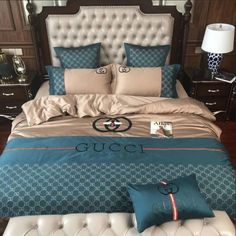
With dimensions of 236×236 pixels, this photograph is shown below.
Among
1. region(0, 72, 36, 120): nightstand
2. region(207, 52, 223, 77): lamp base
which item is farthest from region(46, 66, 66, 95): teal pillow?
region(207, 52, 223, 77): lamp base

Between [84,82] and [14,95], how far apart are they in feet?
2.96

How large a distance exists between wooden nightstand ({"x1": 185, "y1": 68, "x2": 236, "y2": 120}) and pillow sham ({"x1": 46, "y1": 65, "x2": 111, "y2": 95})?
1.02 metres

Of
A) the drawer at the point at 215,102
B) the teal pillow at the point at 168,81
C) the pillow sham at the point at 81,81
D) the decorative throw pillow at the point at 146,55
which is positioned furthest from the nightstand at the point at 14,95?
the drawer at the point at 215,102

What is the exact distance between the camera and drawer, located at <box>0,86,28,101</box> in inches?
120

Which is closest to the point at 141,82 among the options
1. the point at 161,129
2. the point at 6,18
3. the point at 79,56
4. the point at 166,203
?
the point at 161,129

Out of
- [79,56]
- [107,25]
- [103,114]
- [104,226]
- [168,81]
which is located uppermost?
[107,25]

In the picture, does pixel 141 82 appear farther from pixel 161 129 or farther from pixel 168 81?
pixel 161 129

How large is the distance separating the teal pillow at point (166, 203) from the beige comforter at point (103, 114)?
0.66m

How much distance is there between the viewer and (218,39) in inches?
113

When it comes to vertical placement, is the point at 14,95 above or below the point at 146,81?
below

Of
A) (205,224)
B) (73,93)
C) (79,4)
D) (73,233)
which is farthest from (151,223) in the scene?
(79,4)

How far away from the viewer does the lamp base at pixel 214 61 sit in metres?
3.09

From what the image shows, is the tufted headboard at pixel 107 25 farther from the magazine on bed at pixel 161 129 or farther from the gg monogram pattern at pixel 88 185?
the gg monogram pattern at pixel 88 185

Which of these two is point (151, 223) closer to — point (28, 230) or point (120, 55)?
point (28, 230)
